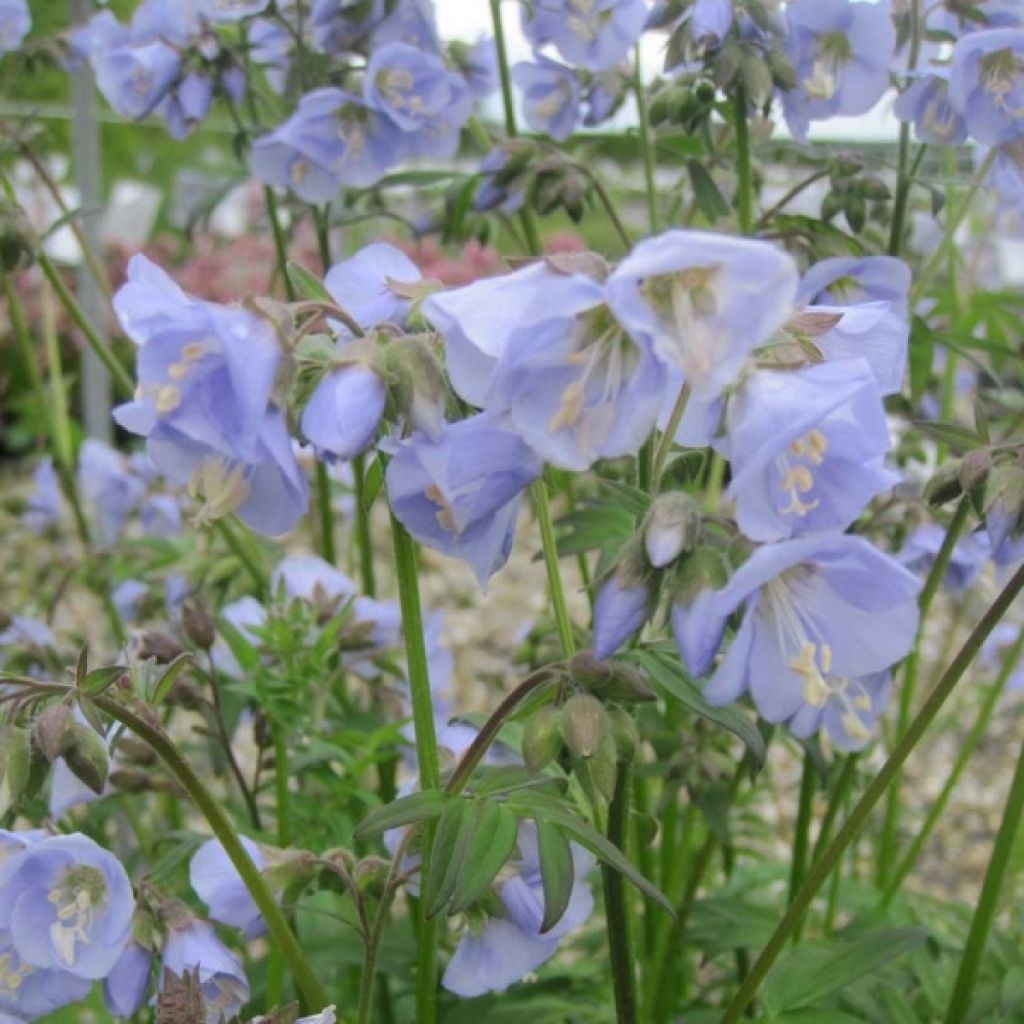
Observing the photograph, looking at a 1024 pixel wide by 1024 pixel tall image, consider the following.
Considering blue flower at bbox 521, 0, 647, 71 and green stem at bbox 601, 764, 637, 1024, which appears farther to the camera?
blue flower at bbox 521, 0, 647, 71

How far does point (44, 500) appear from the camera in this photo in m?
2.82

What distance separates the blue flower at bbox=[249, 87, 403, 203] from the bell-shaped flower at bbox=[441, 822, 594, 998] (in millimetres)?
1067

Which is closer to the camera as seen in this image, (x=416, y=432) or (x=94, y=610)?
(x=416, y=432)

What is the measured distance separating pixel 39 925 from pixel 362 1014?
258 mm

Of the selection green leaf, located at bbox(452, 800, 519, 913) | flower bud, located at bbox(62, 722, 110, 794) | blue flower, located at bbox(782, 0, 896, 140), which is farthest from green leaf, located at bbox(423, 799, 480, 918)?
blue flower, located at bbox(782, 0, 896, 140)

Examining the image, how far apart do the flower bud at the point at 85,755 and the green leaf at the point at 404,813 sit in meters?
0.18

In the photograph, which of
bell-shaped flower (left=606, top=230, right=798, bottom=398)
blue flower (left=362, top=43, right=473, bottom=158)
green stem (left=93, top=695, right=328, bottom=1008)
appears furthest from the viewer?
blue flower (left=362, top=43, right=473, bottom=158)

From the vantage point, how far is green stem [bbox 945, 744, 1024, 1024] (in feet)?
4.41

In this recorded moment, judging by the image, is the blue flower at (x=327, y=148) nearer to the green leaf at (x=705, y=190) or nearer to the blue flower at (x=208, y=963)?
the green leaf at (x=705, y=190)

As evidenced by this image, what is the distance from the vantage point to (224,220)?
9.86 metres

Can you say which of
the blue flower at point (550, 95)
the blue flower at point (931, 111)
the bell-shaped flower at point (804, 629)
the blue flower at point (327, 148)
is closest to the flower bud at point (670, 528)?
the bell-shaped flower at point (804, 629)

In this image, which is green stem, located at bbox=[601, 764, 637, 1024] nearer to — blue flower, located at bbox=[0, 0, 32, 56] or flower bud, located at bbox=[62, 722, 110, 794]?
flower bud, located at bbox=[62, 722, 110, 794]

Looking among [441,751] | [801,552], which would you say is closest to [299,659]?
[441,751]

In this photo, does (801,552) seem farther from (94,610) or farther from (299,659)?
(94,610)
